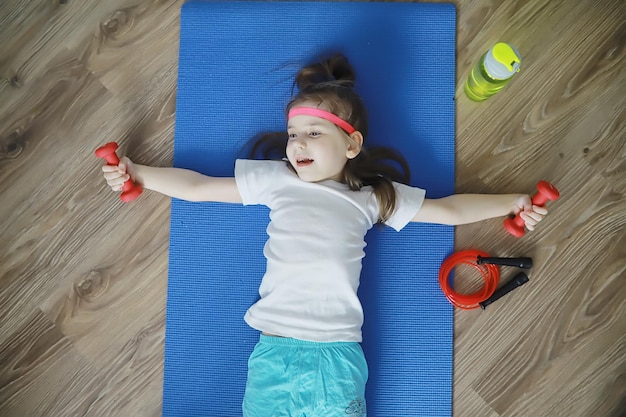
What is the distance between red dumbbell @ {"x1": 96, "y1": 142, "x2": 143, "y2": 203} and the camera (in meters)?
1.06

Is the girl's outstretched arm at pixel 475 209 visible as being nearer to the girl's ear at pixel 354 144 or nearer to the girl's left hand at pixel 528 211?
the girl's left hand at pixel 528 211

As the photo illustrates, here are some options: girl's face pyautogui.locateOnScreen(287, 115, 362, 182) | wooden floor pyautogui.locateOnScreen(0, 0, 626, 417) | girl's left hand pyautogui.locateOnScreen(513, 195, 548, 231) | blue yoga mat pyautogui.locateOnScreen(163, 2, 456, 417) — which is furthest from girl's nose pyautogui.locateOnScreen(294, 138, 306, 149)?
girl's left hand pyautogui.locateOnScreen(513, 195, 548, 231)

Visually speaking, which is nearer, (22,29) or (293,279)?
(293,279)

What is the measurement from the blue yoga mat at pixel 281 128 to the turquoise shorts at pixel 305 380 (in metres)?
0.13

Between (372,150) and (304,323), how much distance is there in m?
0.45

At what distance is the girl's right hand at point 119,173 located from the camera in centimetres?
108

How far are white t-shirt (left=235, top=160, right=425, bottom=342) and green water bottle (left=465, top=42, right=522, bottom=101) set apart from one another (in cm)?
31

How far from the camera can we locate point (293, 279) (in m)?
1.02

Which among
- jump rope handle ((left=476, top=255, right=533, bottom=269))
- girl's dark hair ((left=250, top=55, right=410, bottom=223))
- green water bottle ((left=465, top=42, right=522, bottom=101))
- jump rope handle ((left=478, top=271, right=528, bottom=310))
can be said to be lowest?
jump rope handle ((left=478, top=271, right=528, bottom=310))

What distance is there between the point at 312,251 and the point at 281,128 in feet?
1.14

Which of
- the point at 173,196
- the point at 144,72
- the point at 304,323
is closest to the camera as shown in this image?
the point at 304,323

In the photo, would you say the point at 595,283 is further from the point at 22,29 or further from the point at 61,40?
the point at 22,29

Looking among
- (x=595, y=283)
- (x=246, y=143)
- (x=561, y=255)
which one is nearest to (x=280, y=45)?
(x=246, y=143)

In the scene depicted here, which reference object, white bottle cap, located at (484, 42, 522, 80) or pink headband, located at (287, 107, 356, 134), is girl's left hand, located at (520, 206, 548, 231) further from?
pink headband, located at (287, 107, 356, 134)
